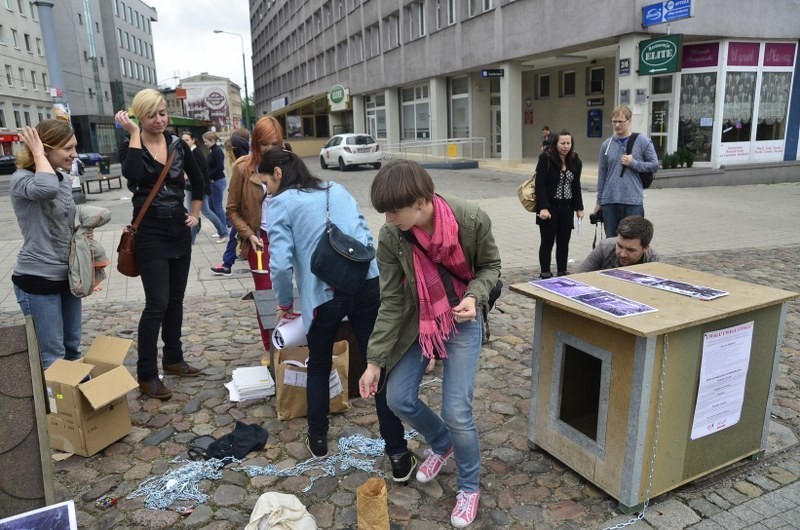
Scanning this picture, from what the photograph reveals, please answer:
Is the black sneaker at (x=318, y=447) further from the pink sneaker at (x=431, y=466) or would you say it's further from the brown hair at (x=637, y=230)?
the brown hair at (x=637, y=230)

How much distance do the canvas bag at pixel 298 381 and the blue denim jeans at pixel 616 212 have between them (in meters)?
3.63

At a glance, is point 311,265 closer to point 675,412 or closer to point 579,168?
point 675,412

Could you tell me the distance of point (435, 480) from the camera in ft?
10.5

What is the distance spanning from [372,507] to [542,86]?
87.7ft

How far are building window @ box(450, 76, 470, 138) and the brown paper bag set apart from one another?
27.1 metres

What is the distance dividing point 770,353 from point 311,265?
7.66 feet

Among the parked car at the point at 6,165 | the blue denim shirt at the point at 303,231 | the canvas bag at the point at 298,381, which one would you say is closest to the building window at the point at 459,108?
the parked car at the point at 6,165

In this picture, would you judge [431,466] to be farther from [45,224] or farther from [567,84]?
[567,84]

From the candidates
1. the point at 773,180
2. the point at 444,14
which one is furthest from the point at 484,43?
the point at 773,180

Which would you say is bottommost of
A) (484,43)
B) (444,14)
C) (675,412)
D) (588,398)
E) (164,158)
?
(588,398)

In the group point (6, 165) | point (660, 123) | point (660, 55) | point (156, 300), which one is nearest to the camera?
point (156, 300)

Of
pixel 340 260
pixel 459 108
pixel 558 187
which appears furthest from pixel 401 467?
pixel 459 108

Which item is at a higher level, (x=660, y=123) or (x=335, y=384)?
(x=660, y=123)

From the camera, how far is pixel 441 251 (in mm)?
2555
